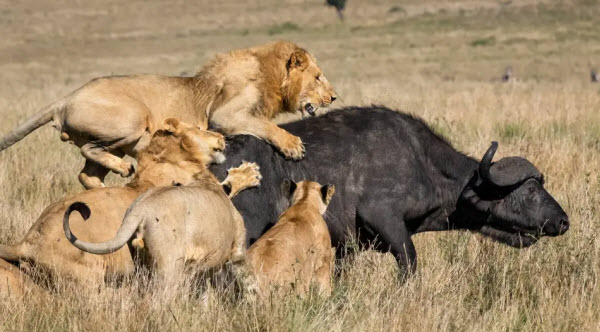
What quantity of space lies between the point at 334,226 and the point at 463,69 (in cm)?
3597

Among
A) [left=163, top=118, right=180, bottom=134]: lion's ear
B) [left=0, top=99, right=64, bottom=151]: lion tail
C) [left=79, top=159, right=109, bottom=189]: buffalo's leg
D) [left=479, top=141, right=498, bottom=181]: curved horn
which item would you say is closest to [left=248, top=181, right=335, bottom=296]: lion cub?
[left=163, top=118, right=180, bottom=134]: lion's ear

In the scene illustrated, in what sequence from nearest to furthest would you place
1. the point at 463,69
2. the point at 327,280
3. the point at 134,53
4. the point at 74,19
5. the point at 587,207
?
1. the point at 327,280
2. the point at 587,207
3. the point at 463,69
4. the point at 134,53
5. the point at 74,19

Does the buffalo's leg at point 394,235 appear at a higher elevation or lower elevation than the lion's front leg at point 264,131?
lower

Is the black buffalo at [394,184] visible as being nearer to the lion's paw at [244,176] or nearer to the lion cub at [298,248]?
the lion's paw at [244,176]

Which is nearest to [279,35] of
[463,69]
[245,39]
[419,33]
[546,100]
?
[245,39]

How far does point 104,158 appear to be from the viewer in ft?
23.2

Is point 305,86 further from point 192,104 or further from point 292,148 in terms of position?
point 192,104

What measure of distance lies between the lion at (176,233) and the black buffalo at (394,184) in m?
1.14

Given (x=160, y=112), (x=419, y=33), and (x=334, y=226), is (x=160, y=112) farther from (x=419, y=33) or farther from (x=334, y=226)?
(x=419, y=33)

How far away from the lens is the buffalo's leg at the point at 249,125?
7.09 metres

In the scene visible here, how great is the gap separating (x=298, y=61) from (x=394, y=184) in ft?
4.12

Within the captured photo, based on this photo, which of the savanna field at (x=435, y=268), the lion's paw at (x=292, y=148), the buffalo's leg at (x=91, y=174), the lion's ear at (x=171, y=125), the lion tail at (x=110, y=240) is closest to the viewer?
the lion tail at (x=110, y=240)

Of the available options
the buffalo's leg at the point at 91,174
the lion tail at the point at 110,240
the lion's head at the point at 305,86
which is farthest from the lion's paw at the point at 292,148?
the lion tail at the point at 110,240

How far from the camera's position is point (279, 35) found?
60.7 metres
